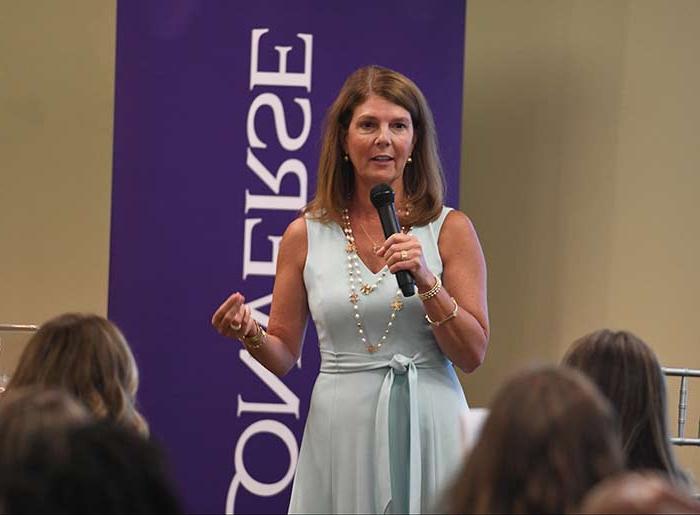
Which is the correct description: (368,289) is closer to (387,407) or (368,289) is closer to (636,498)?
(387,407)

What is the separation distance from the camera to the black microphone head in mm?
3074

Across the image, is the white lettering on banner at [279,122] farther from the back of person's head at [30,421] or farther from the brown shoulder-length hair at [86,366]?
the back of person's head at [30,421]

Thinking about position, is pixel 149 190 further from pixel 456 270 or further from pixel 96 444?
pixel 96 444

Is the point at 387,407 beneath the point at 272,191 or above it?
beneath

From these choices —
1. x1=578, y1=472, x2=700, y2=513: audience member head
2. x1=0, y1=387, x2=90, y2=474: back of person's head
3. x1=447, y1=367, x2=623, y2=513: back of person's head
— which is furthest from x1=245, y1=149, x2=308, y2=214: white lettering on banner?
x1=578, y1=472, x2=700, y2=513: audience member head

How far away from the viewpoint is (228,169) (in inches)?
190

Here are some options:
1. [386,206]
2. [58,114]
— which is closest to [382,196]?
[386,206]

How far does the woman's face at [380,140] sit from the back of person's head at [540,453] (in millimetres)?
1456

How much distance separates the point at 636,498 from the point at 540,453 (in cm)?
25

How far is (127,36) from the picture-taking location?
189 inches

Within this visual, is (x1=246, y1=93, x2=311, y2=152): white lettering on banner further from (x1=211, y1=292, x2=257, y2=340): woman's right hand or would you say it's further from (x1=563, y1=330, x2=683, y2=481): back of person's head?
(x1=563, y1=330, x2=683, y2=481): back of person's head

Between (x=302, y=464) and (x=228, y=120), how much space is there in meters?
2.03

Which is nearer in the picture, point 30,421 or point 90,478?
point 90,478

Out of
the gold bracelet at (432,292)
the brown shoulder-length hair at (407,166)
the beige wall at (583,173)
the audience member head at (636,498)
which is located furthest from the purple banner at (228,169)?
the audience member head at (636,498)
